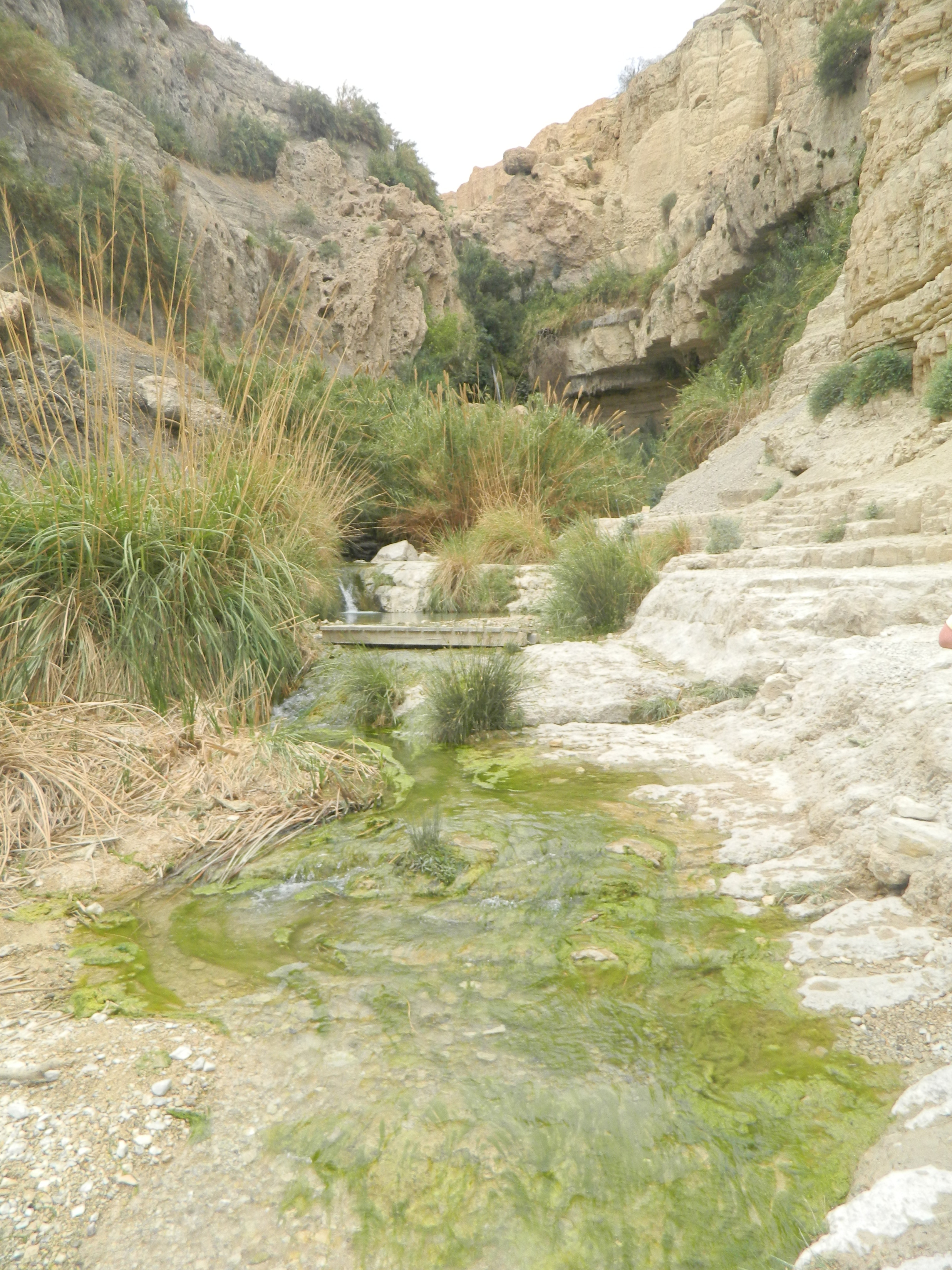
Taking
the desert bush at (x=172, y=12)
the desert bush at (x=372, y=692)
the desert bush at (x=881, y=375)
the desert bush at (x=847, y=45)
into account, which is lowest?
the desert bush at (x=372, y=692)

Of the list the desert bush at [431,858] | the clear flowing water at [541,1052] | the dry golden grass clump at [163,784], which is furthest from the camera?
the dry golden grass clump at [163,784]

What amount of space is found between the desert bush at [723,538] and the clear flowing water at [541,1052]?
131 inches

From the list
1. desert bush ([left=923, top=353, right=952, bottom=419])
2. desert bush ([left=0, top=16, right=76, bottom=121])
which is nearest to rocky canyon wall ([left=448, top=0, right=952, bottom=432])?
desert bush ([left=923, top=353, right=952, bottom=419])

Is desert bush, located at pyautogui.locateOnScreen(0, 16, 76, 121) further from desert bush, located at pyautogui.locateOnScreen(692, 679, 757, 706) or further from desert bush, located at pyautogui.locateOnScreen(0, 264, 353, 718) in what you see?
desert bush, located at pyautogui.locateOnScreen(692, 679, 757, 706)

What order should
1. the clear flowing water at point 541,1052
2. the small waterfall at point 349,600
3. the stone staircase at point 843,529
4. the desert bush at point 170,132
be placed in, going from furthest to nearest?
the desert bush at point 170,132, the small waterfall at point 349,600, the stone staircase at point 843,529, the clear flowing water at point 541,1052

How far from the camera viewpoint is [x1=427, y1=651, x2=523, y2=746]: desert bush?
2.81 m

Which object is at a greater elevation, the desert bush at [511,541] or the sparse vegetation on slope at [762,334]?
the sparse vegetation on slope at [762,334]

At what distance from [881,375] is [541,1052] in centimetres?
670

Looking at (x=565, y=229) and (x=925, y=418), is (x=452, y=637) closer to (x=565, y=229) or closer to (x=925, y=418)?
(x=925, y=418)

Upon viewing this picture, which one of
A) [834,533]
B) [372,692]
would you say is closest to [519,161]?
[834,533]

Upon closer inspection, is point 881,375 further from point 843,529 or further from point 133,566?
point 133,566

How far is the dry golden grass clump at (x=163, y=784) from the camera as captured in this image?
76.3 inches

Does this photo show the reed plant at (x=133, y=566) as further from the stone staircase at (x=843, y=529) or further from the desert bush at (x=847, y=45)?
the desert bush at (x=847, y=45)

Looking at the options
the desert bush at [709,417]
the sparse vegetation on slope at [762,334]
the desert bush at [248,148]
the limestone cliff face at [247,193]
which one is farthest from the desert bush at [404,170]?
the desert bush at [709,417]
